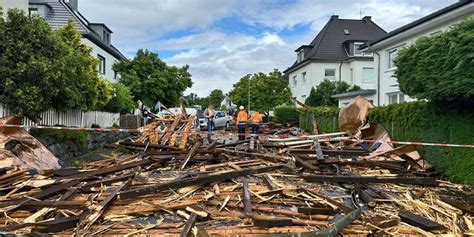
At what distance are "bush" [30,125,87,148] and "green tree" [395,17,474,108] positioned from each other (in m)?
10.4

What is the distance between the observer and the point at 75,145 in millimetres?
13953

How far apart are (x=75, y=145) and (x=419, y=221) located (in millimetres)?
11732

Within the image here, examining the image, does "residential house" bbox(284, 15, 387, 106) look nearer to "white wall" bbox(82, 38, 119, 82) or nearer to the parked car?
the parked car

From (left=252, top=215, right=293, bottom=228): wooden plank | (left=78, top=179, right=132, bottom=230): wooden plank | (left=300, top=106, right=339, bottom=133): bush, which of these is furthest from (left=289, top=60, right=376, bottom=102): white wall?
(left=78, top=179, right=132, bottom=230): wooden plank

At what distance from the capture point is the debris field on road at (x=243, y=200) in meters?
5.53

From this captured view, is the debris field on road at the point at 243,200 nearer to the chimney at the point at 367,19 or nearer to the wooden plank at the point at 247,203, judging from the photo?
the wooden plank at the point at 247,203

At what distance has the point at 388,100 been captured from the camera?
84.4 feet

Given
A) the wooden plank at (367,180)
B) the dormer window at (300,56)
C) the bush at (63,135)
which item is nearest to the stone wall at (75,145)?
the bush at (63,135)

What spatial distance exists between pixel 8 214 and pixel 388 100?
23.9 m

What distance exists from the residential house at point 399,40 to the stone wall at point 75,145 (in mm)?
12786

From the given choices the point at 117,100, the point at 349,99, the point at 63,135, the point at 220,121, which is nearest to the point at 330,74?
the point at 349,99

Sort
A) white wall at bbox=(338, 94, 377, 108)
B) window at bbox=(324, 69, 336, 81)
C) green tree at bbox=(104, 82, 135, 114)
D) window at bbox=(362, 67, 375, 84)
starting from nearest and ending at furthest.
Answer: green tree at bbox=(104, 82, 135, 114) < white wall at bbox=(338, 94, 377, 108) < window at bbox=(362, 67, 375, 84) < window at bbox=(324, 69, 336, 81)

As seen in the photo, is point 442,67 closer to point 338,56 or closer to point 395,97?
point 395,97

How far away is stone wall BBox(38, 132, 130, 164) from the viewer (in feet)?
40.0
